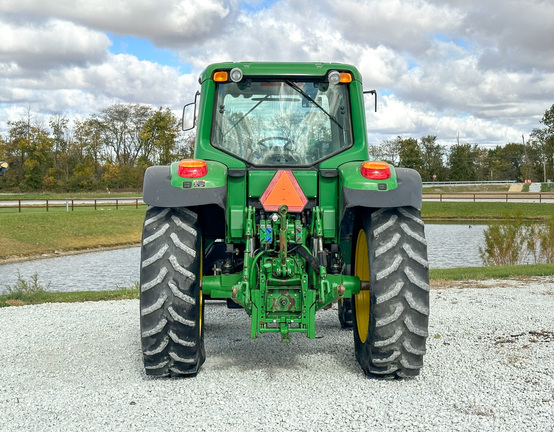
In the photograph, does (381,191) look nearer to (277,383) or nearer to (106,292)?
(277,383)

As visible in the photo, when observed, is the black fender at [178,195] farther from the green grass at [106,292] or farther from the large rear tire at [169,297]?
the green grass at [106,292]

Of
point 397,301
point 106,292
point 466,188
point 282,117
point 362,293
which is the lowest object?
point 106,292

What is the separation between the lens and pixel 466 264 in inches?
742

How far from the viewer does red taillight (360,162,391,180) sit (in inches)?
192

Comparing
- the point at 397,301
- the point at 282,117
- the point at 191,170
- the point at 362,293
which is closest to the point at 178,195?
the point at 191,170

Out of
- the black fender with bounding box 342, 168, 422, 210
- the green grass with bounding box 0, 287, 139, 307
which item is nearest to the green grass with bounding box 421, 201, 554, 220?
the green grass with bounding box 0, 287, 139, 307

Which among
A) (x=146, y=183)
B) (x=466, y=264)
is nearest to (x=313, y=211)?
(x=146, y=183)

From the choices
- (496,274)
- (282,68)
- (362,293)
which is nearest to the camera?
(282,68)

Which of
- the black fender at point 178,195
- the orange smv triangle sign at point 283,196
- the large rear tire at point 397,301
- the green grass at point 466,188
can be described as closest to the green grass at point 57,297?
the black fender at point 178,195

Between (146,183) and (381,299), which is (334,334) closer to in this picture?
(381,299)

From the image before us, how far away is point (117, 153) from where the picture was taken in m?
70.9

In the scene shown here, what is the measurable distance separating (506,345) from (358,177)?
2534 mm

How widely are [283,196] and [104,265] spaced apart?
56.9 ft

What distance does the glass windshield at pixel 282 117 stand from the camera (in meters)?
5.54
